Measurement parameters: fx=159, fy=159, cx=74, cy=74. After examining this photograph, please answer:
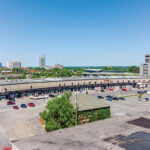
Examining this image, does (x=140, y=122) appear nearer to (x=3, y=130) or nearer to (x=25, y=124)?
(x=25, y=124)

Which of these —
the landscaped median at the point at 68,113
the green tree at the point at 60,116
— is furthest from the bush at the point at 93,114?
the green tree at the point at 60,116

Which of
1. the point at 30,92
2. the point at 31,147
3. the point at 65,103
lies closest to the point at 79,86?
the point at 30,92

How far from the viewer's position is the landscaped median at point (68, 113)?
31263mm

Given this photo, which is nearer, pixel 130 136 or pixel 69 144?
pixel 69 144

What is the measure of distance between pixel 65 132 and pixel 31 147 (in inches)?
250

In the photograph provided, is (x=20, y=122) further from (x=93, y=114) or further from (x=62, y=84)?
(x=62, y=84)

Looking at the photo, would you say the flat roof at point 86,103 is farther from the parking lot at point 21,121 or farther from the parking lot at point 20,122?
the parking lot at point 20,122

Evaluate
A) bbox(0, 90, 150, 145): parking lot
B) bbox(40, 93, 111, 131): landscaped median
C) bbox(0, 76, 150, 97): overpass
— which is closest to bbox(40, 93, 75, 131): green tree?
bbox(40, 93, 111, 131): landscaped median

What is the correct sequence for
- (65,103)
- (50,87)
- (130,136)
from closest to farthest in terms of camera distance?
(130,136) → (65,103) → (50,87)

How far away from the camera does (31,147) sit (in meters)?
20.3

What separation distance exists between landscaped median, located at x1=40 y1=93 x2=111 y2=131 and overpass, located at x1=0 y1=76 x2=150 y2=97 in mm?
37714

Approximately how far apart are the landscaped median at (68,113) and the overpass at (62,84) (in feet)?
124

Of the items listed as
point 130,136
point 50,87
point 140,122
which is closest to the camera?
point 130,136

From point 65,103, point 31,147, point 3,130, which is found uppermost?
point 65,103
